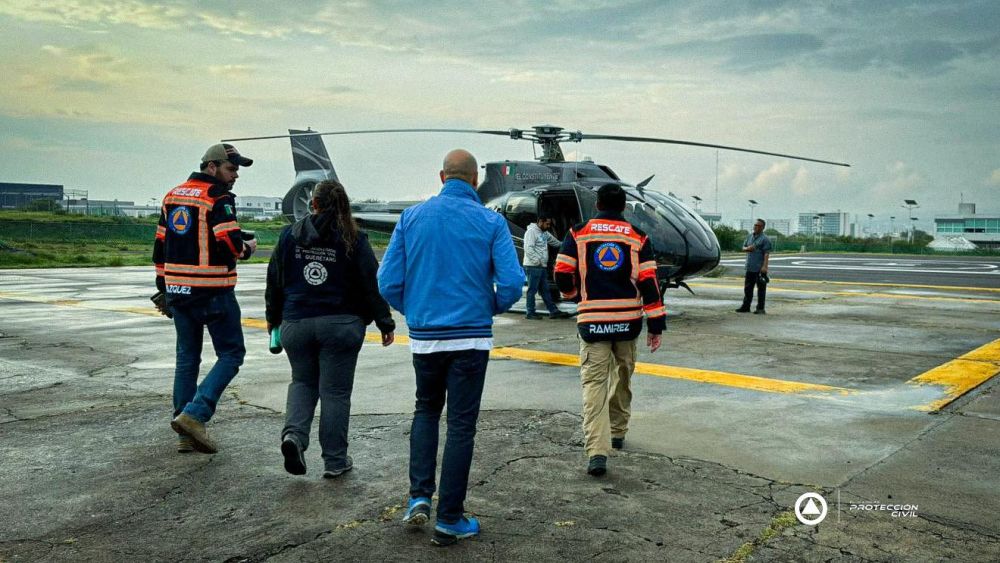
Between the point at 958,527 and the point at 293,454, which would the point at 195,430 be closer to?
the point at 293,454

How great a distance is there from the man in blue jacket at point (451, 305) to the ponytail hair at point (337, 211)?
28.9 inches

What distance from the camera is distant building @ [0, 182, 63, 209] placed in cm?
10819

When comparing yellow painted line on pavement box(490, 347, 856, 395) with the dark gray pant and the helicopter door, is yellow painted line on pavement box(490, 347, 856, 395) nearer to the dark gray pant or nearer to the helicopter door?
the dark gray pant

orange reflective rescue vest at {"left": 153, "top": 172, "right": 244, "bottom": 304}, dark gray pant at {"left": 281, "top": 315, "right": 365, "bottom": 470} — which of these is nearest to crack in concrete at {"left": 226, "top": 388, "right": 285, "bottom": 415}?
orange reflective rescue vest at {"left": 153, "top": 172, "right": 244, "bottom": 304}

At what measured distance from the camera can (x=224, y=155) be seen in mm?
5434

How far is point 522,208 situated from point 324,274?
945cm

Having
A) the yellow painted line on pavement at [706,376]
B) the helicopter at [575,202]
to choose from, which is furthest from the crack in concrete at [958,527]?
the helicopter at [575,202]

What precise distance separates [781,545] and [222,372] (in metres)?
3.51

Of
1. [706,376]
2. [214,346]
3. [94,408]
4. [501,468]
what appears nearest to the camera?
[501,468]

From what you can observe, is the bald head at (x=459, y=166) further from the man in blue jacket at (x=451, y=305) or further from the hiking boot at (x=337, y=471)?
the hiking boot at (x=337, y=471)

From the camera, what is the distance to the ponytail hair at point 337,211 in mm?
4688

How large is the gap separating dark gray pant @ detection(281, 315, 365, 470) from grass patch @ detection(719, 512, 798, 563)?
2245 mm

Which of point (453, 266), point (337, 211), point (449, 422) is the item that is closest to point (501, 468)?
point (449, 422)

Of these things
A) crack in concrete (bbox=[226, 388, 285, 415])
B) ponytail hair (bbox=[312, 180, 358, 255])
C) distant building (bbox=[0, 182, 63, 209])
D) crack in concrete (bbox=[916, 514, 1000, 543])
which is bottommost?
crack in concrete (bbox=[226, 388, 285, 415])
